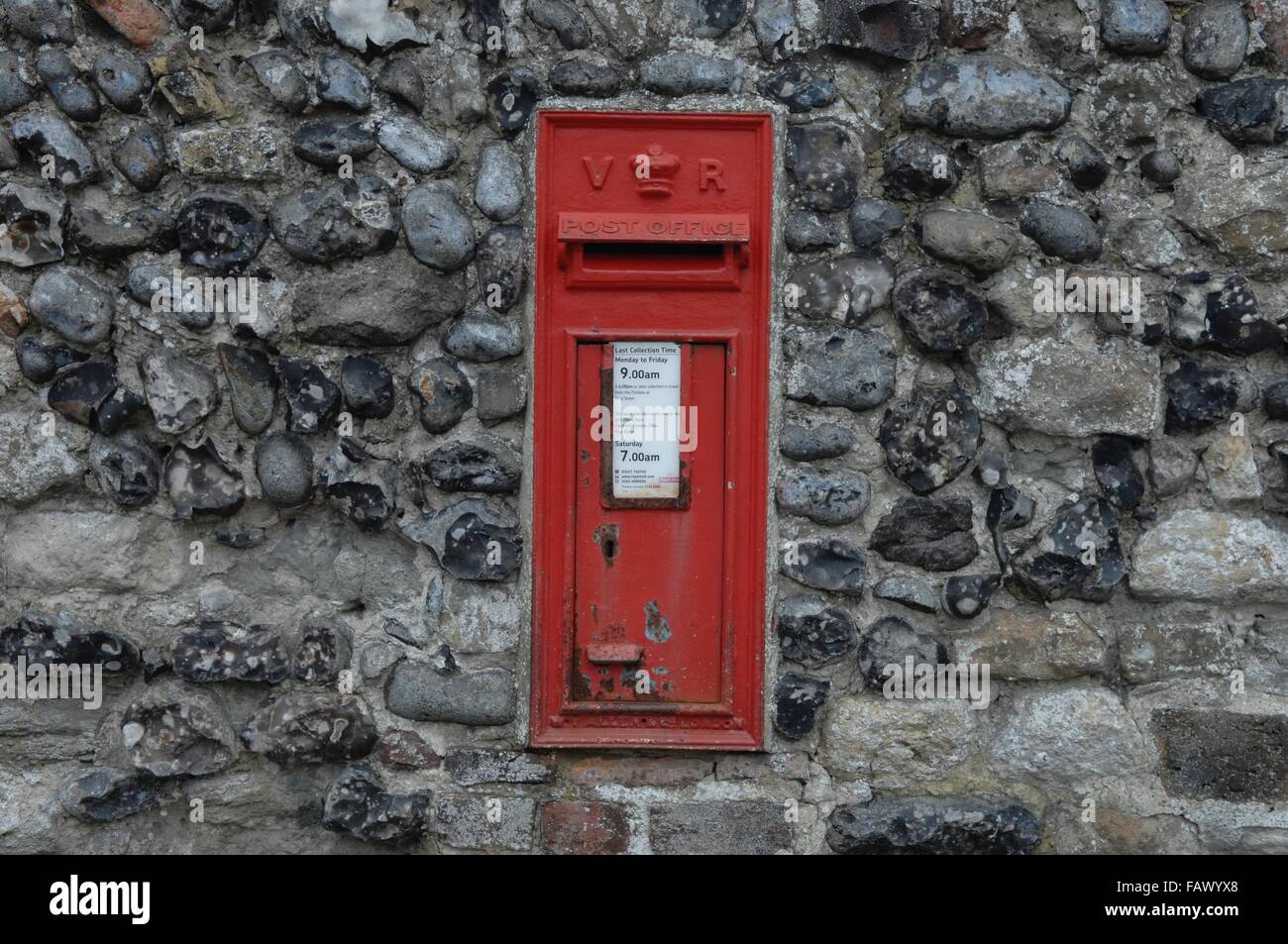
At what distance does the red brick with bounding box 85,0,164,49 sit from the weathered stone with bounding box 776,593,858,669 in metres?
2.25

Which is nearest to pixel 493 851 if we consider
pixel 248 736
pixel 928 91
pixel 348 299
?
pixel 248 736

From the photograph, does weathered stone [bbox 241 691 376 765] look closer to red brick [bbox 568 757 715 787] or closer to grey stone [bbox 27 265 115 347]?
red brick [bbox 568 757 715 787]

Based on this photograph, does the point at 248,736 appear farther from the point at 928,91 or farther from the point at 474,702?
the point at 928,91

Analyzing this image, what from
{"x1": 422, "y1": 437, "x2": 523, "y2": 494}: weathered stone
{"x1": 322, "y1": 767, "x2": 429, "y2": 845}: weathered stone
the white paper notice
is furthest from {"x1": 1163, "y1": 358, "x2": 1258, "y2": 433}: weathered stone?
{"x1": 322, "y1": 767, "x2": 429, "y2": 845}: weathered stone

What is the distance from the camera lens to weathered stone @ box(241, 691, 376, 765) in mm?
3146

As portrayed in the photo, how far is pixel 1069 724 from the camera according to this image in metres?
3.14

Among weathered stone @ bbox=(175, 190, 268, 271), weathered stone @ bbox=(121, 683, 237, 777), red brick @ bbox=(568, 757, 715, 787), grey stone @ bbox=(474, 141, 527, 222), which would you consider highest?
grey stone @ bbox=(474, 141, 527, 222)

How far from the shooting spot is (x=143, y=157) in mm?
3104

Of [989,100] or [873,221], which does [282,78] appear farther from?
[989,100]

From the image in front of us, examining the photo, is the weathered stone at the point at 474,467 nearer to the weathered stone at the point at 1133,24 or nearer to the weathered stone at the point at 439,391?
the weathered stone at the point at 439,391

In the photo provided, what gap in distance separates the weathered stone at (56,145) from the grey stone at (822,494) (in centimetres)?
201

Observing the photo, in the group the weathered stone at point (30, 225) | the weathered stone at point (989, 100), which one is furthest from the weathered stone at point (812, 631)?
the weathered stone at point (30, 225)

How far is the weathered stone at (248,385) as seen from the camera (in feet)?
10.2

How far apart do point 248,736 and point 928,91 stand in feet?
8.17
